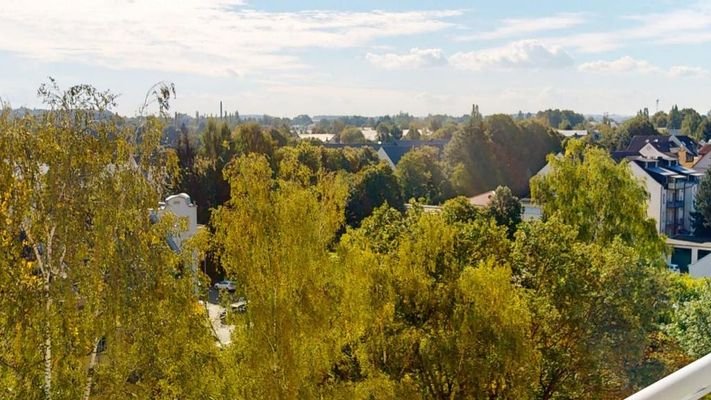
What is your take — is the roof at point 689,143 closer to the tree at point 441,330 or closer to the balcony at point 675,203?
the balcony at point 675,203

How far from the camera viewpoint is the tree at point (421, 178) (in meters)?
22.3

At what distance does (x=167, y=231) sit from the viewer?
10.9 feet

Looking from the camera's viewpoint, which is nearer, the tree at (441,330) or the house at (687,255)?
the tree at (441,330)

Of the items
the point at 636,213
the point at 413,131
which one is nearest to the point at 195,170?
the point at 636,213

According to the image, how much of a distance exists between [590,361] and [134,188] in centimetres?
412

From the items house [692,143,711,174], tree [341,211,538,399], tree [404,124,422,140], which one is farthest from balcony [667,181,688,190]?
tree [404,124,422,140]

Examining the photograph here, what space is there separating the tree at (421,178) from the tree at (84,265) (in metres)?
18.3

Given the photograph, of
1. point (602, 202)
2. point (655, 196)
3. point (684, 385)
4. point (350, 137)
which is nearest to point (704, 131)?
point (350, 137)

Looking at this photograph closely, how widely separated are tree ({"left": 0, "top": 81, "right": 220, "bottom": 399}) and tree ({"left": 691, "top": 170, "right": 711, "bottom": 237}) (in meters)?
18.6

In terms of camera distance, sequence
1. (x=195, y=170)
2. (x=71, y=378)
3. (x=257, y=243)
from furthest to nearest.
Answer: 1. (x=195, y=170)
2. (x=257, y=243)
3. (x=71, y=378)

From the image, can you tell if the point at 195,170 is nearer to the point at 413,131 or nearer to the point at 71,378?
the point at 71,378

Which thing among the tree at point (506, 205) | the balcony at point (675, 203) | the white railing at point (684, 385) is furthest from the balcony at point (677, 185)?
the white railing at point (684, 385)

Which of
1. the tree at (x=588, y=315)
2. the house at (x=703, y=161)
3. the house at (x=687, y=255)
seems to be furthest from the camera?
the house at (x=703, y=161)

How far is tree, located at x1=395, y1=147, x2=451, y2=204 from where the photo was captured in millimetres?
22312
